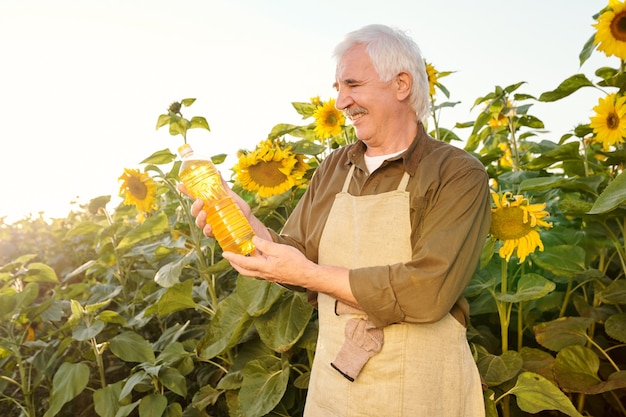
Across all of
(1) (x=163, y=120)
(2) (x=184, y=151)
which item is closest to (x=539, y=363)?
(2) (x=184, y=151)

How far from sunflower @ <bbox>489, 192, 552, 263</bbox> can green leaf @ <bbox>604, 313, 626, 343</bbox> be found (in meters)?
0.52

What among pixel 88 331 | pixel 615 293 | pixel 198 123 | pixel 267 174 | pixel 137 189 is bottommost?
pixel 615 293

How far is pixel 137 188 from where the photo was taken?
3.30 m

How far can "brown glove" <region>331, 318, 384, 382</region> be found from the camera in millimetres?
1793

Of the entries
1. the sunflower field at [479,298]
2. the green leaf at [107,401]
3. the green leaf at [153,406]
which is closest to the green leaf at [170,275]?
the sunflower field at [479,298]

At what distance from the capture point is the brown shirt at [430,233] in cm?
164

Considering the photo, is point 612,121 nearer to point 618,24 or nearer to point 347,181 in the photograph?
point 618,24

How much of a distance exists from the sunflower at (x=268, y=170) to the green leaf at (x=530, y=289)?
0.99 m

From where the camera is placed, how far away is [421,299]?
64.5 inches

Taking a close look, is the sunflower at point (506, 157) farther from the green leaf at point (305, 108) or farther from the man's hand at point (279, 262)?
the man's hand at point (279, 262)

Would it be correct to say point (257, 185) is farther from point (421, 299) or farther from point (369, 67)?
point (421, 299)

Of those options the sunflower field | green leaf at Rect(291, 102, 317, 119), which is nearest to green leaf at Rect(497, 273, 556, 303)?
the sunflower field

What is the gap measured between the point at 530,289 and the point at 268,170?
3.78 ft

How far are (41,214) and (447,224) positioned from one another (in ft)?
23.1
